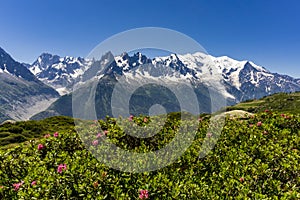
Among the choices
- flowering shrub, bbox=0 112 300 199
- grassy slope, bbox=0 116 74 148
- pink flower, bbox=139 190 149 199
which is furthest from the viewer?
grassy slope, bbox=0 116 74 148

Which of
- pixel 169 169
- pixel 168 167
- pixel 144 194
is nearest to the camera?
pixel 144 194

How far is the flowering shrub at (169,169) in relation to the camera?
8.81 metres

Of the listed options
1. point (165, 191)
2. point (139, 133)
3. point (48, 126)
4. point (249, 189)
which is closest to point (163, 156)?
point (139, 133)

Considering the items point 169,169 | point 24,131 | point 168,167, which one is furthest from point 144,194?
point 24,131

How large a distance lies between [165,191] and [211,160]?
3.86 m

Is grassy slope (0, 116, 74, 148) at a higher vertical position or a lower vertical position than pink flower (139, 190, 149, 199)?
lower

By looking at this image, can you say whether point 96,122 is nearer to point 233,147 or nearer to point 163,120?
point 163,120

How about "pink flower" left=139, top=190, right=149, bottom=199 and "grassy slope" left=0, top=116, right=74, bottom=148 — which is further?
"grassy slope" left=0, top=116, right=74, bottom=148

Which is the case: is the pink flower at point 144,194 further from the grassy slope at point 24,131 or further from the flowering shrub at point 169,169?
the grassy slope at point 24,131

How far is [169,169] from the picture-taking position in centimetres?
1126

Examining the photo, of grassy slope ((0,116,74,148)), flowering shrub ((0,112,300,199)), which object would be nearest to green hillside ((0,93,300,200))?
flowering shrub ((0,112,300,199))

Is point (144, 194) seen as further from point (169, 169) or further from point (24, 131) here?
point (24, 131)

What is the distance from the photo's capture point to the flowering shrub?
881 cm

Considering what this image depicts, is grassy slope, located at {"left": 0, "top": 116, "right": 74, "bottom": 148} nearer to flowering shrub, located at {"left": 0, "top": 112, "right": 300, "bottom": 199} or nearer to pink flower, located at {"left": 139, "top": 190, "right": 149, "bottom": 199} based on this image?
flowering shrub, located at {"left": 0, "top": 112, "right": 300, "bottom": 199}
